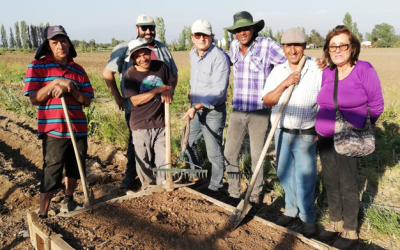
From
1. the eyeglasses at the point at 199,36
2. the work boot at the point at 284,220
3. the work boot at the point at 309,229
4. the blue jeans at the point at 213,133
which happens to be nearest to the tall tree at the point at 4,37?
the blue jeans at the point at 213,133

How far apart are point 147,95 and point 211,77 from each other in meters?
0.74

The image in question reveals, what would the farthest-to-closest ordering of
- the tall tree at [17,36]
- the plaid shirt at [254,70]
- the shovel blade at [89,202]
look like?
the tall tree at [17,36] < the plaid shirt at [254,70] < the shovel blade at [89,202]

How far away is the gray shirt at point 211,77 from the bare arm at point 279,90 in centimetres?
71

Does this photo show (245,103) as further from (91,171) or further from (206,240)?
(91,171)

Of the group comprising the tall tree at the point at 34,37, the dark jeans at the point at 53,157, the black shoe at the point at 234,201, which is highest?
the tall tree at the point at 34,37

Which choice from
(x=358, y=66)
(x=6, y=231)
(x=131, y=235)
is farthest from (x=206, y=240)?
(x=6, y=231)

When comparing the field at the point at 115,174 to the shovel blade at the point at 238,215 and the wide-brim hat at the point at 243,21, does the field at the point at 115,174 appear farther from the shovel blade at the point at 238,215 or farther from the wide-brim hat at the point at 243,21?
the wide-brim hat at the point at 243,21

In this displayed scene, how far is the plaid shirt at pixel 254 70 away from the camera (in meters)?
3.42

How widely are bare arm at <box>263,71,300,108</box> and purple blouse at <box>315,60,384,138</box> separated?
245 millimetres

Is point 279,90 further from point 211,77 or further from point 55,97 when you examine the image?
point 55,97

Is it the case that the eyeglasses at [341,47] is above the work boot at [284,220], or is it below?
above

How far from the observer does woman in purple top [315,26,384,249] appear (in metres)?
2.56

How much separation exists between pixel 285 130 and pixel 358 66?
2.66 feet

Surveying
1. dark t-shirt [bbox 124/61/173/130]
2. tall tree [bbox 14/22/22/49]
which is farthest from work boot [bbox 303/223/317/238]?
tall tree [bbox 14/22/22/49]
